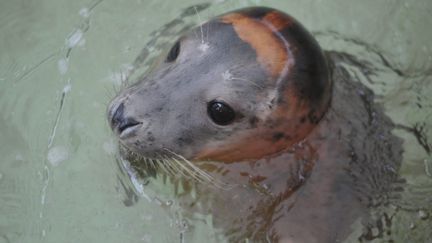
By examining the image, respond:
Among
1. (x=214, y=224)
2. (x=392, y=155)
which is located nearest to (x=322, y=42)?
(x=392, y=155)

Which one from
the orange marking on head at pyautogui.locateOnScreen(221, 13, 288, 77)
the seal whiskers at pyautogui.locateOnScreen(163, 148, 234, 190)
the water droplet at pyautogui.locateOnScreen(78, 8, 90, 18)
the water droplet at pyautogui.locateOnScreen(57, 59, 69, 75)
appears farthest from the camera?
the water droplet at pyautogui.locateOnScreen(78, 8, 90, 18)

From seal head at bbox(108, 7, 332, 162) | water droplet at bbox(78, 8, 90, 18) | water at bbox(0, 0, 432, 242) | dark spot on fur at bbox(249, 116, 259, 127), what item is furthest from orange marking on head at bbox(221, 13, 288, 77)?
water droplet at bbox(78, 8, 90, 18)

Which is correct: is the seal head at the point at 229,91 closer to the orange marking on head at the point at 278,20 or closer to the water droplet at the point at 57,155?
the orange marking on head at the point at 278,20

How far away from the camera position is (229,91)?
121 inches

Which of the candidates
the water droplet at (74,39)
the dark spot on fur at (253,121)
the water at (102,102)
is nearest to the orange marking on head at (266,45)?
the dark spot on fur at (253,121)

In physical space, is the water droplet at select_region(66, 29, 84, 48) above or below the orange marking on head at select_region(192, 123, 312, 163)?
below

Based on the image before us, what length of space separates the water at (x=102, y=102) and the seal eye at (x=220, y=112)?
3.04 feet

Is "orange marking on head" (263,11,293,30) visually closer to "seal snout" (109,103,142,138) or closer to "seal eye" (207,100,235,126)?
"seal eye" (207,100,235,126)

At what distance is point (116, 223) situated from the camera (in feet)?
13.7

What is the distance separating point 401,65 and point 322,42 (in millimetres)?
534

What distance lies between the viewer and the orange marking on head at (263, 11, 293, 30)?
3113 mm

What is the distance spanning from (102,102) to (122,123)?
1.44 meters

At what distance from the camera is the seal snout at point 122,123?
10.2ft

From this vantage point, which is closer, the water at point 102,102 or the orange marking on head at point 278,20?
the orange marking on head at point 278,20
